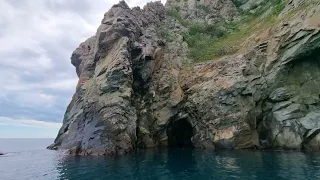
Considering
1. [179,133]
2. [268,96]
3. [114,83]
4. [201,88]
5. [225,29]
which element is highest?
[225,29]

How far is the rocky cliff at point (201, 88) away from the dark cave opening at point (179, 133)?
20cm

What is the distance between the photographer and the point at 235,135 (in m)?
41.5

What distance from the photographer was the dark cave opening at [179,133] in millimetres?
50728

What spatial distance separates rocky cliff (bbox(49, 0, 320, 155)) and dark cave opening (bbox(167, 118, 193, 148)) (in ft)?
0.66

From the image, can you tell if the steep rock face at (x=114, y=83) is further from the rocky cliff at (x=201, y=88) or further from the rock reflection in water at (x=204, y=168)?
the rock reflection in water at (x=204, y=168)

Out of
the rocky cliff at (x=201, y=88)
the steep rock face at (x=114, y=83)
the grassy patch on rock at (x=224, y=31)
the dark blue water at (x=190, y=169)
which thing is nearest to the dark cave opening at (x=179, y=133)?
the rocky cliff at (x=201, y=88)

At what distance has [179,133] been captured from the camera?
54.4 m

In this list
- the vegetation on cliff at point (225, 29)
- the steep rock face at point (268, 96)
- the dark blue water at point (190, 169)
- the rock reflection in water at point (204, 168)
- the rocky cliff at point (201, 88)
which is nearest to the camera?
the rock reflection in water at point (204, 168)

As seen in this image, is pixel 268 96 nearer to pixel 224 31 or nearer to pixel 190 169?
pixel 190 169

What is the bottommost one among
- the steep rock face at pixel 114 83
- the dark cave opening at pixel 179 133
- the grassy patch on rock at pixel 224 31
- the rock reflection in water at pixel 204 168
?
the rock reflection in water at pixel 204 168

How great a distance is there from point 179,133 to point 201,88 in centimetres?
1157

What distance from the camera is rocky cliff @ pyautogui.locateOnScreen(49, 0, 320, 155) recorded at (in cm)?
3872

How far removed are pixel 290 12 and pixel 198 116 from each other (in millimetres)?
23005

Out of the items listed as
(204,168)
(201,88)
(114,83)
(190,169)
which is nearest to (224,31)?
(201,88)
